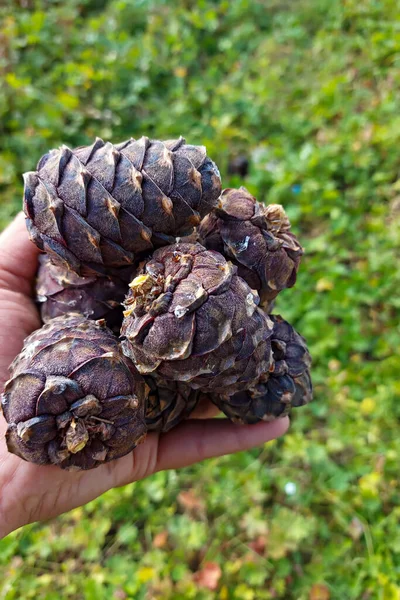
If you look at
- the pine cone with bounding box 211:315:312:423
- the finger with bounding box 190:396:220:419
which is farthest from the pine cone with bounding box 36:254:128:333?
the finger with bounding box 190:396:220:419

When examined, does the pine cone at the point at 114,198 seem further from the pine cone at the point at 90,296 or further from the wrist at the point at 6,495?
the wrist at the point at 6,495

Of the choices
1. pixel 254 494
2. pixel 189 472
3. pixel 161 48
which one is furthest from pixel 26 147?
pixel 254 494

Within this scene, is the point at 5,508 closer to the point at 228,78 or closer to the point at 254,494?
the point at 254,494

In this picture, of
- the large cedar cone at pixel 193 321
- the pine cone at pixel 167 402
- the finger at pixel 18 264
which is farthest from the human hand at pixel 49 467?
the large cedar cone at pixel 193 321

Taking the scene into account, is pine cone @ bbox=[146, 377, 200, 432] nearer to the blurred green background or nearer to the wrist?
the wrist

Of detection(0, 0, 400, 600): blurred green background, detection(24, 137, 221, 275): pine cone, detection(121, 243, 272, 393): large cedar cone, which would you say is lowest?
detection(0, 0, 400, 600): blurred green background
